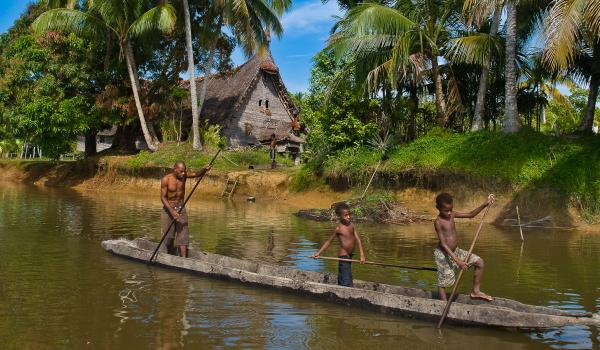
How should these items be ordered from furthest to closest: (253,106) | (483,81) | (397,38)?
(253,106) → (397,38) → (483,81)

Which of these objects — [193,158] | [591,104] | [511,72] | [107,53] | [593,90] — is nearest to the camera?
[511,72]

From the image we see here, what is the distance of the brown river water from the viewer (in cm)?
550

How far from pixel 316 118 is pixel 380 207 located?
6.63m

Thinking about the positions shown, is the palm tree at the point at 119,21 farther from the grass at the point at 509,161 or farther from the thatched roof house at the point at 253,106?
the grass at the point at 509,161

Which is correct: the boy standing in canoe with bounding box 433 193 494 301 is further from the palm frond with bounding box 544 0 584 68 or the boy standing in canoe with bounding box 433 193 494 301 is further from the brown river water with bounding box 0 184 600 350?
the palm frond with bounding box 544 0 584 68

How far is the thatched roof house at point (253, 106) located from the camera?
30.2 m

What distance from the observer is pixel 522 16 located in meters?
18.2

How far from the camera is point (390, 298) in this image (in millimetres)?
6277

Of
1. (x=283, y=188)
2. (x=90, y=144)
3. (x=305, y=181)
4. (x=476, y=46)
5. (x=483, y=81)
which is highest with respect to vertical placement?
(x=476, y=46)

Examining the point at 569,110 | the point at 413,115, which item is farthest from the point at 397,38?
the point at 569,110

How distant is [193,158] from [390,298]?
62.9 ft

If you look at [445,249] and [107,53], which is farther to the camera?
[107,53]

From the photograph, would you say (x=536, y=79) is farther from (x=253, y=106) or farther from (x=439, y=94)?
(x=253, y=106)

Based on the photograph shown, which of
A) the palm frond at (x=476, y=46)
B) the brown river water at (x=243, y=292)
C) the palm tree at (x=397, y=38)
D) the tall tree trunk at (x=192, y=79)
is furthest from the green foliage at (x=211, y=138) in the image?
the palm frond at (x=476, y=46)
